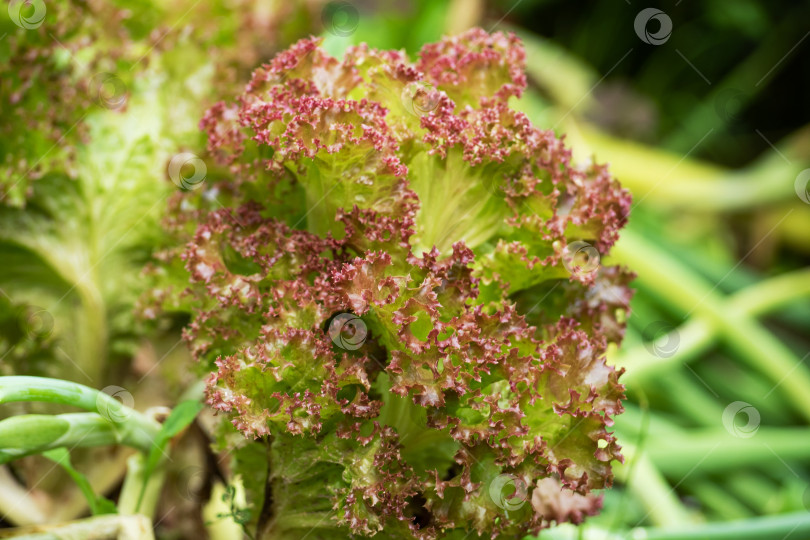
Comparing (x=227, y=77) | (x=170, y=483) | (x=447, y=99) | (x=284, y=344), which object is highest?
(x=227, y=77)

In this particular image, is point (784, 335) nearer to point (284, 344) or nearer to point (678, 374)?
point (678, 374)

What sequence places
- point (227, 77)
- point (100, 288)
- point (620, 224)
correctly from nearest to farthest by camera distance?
1. point (620, 224)
2. point (100, 288)
3. point (227, 77)

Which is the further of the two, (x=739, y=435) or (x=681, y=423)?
(x=681, y=423)

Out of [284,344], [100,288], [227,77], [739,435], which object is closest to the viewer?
[284,344]

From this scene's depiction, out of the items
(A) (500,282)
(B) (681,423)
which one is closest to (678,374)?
(B) (681,423)

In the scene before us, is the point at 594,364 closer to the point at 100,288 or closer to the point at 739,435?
the point at 100,288

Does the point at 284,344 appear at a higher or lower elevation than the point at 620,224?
lower

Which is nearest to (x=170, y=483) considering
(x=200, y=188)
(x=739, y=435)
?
(x=200, y=188)
